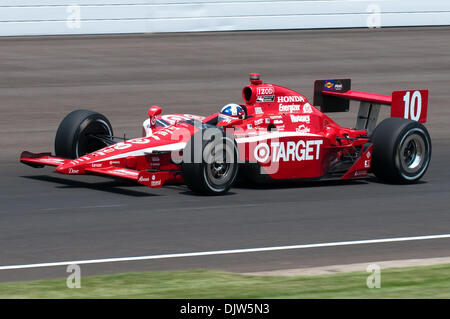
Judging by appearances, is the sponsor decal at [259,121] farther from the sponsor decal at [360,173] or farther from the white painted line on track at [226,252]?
the white painted line on track at [226,252]

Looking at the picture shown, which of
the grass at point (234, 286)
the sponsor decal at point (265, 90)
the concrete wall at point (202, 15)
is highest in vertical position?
the concrete wall at point (202, 15)

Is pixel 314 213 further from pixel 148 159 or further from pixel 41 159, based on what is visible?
pixel 41 159

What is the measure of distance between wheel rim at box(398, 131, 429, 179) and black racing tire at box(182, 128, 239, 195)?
2.44 meters

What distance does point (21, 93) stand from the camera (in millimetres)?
21375

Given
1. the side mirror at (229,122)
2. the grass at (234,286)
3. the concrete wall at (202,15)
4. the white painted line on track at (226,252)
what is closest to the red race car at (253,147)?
the side mirror at (229,122)

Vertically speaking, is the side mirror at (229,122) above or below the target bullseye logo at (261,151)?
above

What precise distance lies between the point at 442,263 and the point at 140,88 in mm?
14772

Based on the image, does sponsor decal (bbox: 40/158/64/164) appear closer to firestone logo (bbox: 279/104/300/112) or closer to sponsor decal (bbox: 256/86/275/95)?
sponsor decal (bbox: 256/86/275/95)

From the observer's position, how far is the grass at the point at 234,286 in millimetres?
7254

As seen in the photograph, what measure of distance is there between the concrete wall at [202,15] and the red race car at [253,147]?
1444 centimetres

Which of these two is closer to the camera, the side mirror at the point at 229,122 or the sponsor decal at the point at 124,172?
the sponsor decal at the point at 124,172

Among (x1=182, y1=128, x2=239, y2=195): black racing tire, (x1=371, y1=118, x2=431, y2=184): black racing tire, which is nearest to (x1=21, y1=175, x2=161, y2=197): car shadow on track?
(x1=182, y1=128, x2=239, y2=195): black racing tire

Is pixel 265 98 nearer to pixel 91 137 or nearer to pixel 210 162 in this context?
pixel 210 162
